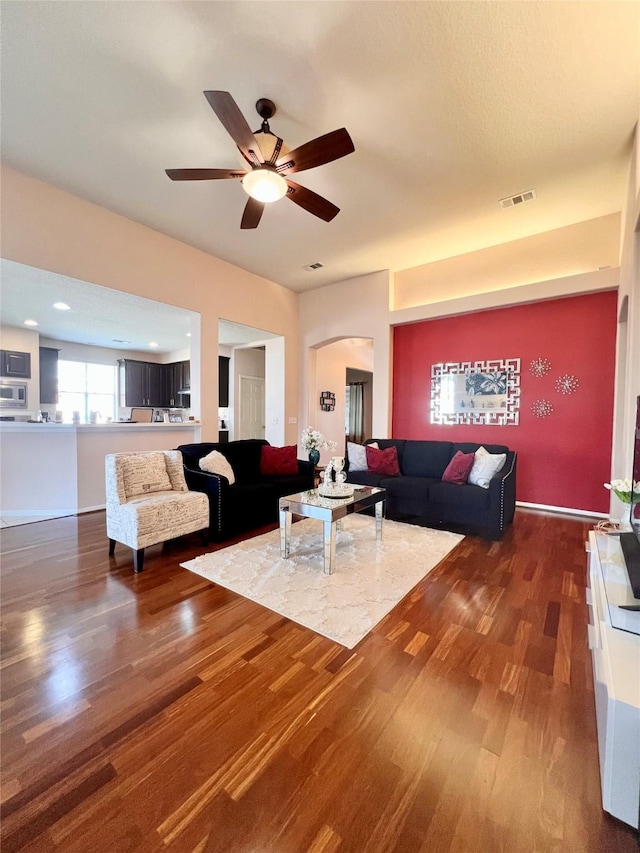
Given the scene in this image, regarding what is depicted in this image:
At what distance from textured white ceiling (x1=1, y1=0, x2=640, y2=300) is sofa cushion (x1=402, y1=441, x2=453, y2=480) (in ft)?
9.21

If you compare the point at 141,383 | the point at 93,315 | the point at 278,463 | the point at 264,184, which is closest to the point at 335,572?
the point at 278,463

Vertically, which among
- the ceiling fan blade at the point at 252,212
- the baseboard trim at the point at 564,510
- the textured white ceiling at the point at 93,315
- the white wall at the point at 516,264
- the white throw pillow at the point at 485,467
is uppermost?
the white wall at the point at 516,264

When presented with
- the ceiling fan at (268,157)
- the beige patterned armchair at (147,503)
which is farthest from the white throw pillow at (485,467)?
the ceiling fan at (268,157)

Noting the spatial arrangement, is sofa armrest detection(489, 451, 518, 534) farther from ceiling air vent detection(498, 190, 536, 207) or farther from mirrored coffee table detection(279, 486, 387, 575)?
ceiling air vent detection(498, 190, 536, 207)

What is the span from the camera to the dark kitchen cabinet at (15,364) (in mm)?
6350

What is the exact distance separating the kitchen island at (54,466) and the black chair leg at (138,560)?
87.2 inches

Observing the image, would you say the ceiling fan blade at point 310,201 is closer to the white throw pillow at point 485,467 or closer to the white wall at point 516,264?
the white wall at point 516,264

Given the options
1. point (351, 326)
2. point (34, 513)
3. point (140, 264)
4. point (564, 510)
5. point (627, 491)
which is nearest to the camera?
point (627, 491)

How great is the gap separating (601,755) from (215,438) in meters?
4.98

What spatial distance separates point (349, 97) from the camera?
2516mm

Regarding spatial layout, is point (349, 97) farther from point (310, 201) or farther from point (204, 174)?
point (204, 174)

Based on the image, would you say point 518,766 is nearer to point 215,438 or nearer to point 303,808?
point 303,808

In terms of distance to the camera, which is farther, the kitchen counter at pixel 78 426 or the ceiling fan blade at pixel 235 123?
the kitchen counter at pixel 78 426

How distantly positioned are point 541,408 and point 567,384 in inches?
16.1
